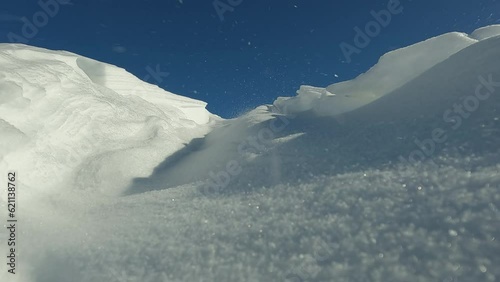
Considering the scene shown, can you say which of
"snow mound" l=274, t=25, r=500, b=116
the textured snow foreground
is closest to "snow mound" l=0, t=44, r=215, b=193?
the textured snow foreground

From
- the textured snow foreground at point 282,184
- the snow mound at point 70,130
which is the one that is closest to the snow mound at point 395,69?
Answer: the textured snow foreground at point 282,184

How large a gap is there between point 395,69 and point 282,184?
10.0 feet

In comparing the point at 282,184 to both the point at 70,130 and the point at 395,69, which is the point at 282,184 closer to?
the point at 395,69

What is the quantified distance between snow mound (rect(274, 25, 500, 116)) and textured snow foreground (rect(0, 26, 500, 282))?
2 cm

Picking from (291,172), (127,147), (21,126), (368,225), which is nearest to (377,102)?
(291,172)

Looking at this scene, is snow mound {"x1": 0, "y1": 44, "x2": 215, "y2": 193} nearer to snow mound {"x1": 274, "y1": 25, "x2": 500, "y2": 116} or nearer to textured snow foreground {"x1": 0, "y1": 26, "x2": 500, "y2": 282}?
textured snow foreground {"x1": 0, "y1": 26, "x2": 500, "y2": 282}

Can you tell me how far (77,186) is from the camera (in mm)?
4426

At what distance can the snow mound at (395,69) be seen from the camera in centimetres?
Result: 500

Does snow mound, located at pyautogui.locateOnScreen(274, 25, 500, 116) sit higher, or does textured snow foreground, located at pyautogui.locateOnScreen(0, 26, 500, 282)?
snow mound, located at pyautogui.locateOnScreen(274, 25, 500, 116)

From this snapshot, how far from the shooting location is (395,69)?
525 cm

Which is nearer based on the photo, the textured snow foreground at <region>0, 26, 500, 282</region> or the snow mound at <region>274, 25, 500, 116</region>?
the textured snow foreground at <region>0, 26, 500, 282</region>

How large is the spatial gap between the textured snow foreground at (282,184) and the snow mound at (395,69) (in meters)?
0.02

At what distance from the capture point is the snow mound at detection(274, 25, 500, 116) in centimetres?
500

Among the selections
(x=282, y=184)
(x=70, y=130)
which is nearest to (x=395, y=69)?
(x=282, y=184)
